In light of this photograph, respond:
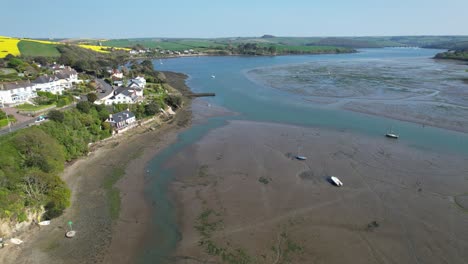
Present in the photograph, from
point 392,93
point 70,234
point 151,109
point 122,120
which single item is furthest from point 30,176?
point 392,93

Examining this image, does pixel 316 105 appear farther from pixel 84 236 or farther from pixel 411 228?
pixel 84 236

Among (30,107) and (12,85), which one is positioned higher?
(12,85)

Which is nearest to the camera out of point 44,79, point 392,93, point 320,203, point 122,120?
point 320,203

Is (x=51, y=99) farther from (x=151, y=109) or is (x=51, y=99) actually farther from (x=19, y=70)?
(x=19, y=70)

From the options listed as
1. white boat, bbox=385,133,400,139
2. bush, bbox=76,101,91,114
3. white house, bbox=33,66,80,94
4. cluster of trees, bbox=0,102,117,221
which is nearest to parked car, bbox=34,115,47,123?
cluster of trees, bbox=0,102,117,221

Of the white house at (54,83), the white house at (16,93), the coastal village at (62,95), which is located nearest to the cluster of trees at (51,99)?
the coastal village at (62,95)

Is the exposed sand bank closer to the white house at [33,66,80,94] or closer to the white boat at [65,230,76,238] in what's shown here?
the white boat at [65,230,76,238]
